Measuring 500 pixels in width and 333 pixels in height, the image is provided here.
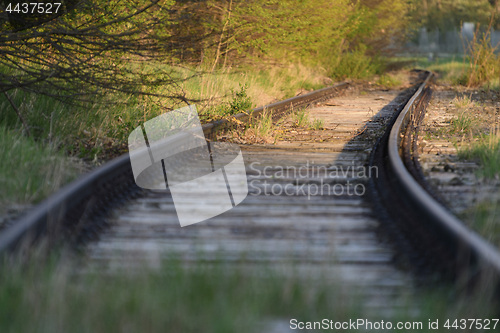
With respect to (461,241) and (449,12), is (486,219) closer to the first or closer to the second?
(461,241)

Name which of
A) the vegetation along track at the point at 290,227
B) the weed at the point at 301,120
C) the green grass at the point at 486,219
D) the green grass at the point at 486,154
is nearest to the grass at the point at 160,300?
the vegetation along track at the point at 290,227

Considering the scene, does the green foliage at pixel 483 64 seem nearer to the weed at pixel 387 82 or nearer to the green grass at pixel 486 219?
the weed at pixel 387 82

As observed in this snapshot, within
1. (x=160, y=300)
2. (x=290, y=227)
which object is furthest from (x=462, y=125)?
(x=160, y=300)

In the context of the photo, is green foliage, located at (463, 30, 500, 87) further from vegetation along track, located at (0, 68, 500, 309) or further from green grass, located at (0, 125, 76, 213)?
green grass, located at (0, 125, 76, 213)

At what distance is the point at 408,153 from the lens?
21.1 feet

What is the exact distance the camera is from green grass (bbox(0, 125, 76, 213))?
14.4 feet

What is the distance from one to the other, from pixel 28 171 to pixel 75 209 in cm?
125

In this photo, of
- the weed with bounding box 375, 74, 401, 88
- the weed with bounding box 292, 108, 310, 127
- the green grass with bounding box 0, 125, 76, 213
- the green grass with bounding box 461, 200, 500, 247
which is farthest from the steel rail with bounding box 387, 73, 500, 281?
the weed with bounding box 375, 74, 401, 88

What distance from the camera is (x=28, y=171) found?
16.3 ft

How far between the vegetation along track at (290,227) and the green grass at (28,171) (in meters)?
0.40

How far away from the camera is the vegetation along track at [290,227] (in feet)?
10.4

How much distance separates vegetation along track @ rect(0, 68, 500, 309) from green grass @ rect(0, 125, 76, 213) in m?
0.40

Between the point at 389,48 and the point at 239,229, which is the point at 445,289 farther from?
the point at 389,48

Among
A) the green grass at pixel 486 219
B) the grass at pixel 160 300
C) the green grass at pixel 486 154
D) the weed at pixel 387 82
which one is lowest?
the weed at pixel 387 82
